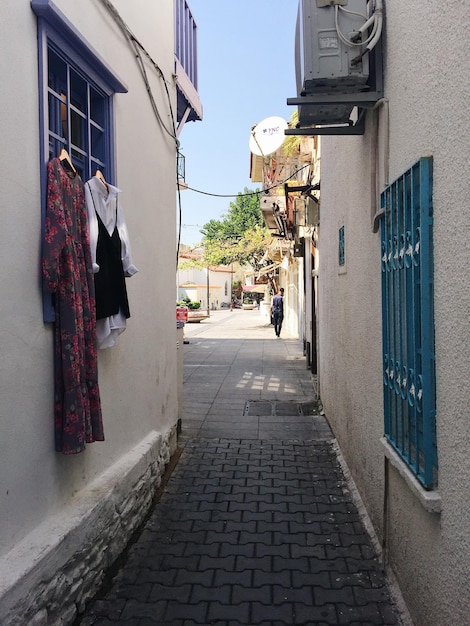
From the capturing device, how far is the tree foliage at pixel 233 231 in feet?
149

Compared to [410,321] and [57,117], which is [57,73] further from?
[410,321]

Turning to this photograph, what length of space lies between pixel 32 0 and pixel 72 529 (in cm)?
284

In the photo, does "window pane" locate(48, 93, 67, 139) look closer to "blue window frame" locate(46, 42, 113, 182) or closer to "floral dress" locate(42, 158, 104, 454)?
"blue window frame" locate(46, 42, 113, 182)

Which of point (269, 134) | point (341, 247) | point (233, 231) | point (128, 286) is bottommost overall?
point (128, 286)

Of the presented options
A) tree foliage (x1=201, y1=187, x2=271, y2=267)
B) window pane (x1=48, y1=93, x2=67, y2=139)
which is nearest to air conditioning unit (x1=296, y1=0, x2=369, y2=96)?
window pane (x1=48, y1=93, x2=67, y2=139)

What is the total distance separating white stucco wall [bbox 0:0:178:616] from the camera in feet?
8.83

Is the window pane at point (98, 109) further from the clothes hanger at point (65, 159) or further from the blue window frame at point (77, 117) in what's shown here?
the clothes hanger at point (65, 159)

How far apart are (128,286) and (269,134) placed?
746 cm

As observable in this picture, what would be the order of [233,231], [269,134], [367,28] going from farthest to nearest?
1. [233,231]
2. [269,134]
3. [367,28]

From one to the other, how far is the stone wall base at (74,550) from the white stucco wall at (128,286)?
8 centimetres

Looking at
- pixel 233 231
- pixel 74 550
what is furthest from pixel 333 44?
pixel 233 231

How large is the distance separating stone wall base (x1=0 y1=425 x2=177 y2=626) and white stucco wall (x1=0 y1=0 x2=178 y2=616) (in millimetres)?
77

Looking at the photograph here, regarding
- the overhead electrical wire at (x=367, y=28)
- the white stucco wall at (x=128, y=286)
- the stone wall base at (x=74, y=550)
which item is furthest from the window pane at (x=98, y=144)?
the stone wall base at (x=74, y=550)

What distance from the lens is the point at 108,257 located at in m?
3.83
